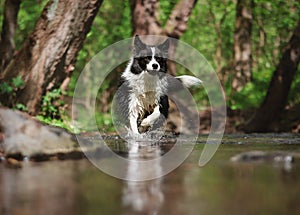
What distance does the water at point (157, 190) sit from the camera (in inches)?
122

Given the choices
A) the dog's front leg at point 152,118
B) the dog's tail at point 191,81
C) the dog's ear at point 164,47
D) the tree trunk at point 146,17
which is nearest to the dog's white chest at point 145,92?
the dog's front leg at point 152,118

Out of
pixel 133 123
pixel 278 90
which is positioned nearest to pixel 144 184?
pixel 133 123

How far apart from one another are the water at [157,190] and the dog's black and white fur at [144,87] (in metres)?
3.51

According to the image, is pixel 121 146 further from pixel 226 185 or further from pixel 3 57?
pixel 3 57

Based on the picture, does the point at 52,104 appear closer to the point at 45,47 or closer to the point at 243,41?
the point at 45,47

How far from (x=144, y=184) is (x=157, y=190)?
278 millimetres

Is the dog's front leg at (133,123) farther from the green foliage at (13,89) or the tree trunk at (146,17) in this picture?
the tree trunk at (146,17)

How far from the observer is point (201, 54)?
28.1 metres

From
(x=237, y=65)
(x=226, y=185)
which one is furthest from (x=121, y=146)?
(x=237, y=65)

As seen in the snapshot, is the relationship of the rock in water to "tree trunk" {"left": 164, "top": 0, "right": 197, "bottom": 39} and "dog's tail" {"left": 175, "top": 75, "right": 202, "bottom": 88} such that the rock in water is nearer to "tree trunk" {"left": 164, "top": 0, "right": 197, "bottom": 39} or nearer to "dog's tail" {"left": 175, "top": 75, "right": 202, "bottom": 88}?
"dog's tail" {"left": 175, "top": 75, "right": 202, "bottom": 88}

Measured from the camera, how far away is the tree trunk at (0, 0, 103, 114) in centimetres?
1055

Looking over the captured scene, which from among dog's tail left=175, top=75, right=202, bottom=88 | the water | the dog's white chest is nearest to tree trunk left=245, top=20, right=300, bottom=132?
dog's tail left=175, top=75, right=202, bottom=88

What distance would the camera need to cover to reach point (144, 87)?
868 centimetres

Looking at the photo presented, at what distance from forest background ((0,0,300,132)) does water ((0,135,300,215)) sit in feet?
19.5
